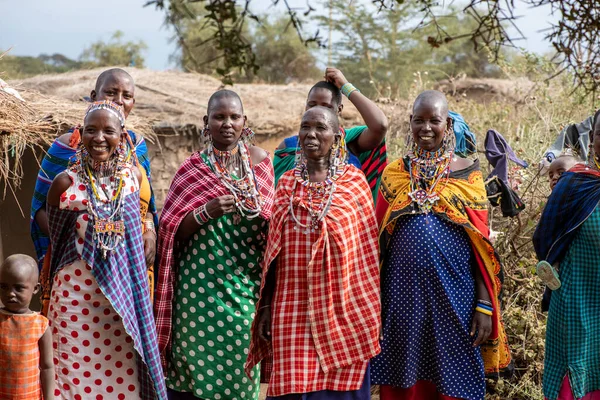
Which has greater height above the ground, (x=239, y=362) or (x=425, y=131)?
(x=425, y=131)

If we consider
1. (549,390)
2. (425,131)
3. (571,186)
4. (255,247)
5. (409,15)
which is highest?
(409,15)

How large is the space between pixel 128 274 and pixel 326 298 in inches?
43.4

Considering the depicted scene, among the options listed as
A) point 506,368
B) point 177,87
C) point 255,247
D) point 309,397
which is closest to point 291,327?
point 309,397

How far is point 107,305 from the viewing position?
430cm

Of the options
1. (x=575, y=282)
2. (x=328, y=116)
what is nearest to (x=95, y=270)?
(x=328, y=116)

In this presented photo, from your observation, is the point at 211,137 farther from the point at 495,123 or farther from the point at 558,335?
the point at 495,123

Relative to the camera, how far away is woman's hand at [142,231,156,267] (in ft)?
15.0

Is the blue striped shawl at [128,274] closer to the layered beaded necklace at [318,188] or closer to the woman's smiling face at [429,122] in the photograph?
the layered beaded necklace at [318,188]

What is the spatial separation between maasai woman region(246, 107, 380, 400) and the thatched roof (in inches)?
241

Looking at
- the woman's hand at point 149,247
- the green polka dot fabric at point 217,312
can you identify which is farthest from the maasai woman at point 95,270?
the green polka dot fabric at point 217,312

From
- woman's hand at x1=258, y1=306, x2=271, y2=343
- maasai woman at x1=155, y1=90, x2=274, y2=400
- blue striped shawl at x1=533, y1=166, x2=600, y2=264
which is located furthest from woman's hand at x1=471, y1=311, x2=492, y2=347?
maasai woman at x1=155, y1=90, x2=274, y2=400

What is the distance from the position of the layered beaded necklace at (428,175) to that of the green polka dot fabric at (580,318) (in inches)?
31.5

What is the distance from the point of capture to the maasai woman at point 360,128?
4.90m

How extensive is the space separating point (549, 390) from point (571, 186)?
1.13m
